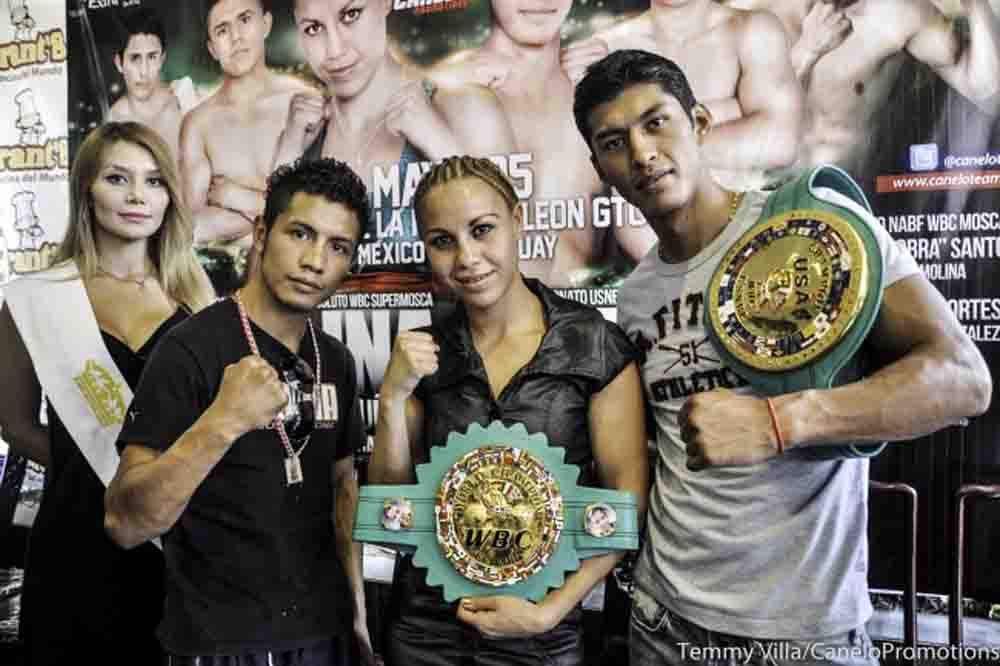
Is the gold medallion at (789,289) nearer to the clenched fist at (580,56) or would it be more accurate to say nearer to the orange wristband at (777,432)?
the orange wristband at (777,432)

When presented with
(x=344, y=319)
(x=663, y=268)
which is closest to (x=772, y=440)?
(x=663, y=268)

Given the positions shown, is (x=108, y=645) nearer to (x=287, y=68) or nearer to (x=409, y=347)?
(x=409, y=347)

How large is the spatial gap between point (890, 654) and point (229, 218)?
7.43ft

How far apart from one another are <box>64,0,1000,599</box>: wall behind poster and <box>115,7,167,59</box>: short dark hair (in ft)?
0.08

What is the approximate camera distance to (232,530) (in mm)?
1698

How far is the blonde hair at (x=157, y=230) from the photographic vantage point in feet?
7.92

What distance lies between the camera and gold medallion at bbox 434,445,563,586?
1.56 meters

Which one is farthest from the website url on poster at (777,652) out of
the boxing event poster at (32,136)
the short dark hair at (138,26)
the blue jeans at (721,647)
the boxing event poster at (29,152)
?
the boxing event poster at (32,136)

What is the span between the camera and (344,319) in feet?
7.98

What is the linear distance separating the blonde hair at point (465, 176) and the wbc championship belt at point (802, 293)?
454mm

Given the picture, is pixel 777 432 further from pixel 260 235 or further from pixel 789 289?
pixel 260 235

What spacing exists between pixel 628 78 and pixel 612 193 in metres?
0.58

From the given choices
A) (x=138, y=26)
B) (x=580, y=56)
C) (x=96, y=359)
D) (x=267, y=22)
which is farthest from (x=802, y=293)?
(x=138, y=26)

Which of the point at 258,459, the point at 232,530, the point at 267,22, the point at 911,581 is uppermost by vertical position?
the point at 267,22
